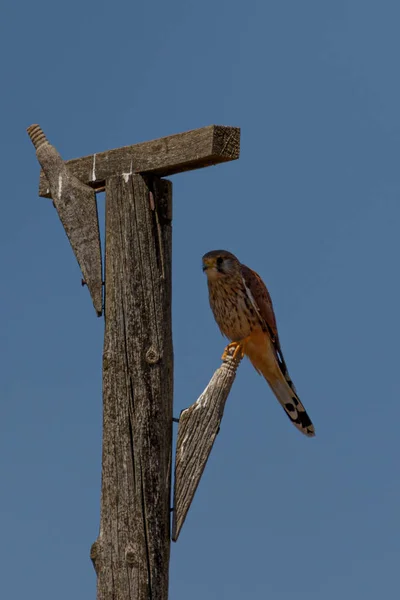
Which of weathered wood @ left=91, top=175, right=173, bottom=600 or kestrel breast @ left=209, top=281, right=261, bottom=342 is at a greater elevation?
kestrel breast @ left=209, top=281, right=261, bottom=342

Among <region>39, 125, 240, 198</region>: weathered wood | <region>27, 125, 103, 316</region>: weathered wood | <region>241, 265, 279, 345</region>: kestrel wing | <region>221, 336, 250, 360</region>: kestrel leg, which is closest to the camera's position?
<region>39, 125, 240, 198</region>: weathered wood

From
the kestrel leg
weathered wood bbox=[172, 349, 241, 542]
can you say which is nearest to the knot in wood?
weathered wood bbox=[172, 349, 241, 542]

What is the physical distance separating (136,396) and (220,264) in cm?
112

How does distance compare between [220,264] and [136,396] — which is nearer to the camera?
[136,396]

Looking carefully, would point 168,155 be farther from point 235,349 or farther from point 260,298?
point 260,298

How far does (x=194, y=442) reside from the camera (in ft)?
12.6

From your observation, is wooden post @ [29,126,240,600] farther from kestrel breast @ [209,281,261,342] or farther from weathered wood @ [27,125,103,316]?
kestrel breast @ [209,281,261,342]

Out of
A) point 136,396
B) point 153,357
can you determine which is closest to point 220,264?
point 153,357

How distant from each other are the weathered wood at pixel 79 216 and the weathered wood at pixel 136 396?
62 mm

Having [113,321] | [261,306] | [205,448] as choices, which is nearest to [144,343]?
[113,321]

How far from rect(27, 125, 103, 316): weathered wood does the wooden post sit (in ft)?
0.20

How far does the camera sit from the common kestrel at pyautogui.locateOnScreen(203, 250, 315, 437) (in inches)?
185

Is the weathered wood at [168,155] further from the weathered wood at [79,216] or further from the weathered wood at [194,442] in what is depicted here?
the weathered wood at [194,442]

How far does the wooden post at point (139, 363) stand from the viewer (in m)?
3.69
